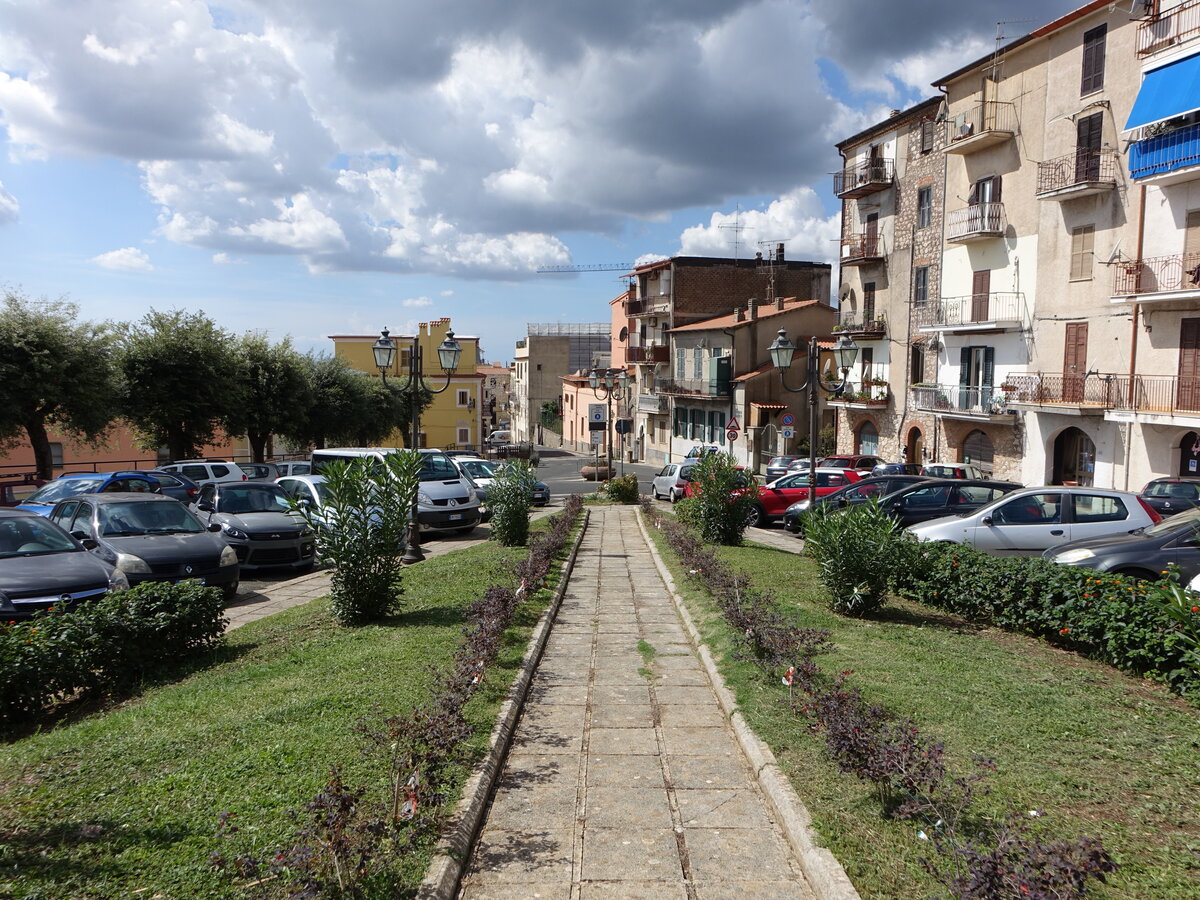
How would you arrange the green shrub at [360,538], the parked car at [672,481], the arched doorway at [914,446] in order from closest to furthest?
1. the green shrub at [360,538]
2. the parked car at [672,481]
3. the arched doorway at [914,446]

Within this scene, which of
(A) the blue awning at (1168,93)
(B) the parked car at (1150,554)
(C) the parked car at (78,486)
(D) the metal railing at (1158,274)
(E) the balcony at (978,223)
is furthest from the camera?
(E) the balcony at (978,223)

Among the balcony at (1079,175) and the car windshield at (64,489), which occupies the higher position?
the balcony at (1079,175)

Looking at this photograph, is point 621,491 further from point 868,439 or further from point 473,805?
point 473,805

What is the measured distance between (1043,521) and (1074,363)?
17745 mm

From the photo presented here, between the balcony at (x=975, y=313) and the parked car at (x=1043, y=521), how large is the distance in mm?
19247

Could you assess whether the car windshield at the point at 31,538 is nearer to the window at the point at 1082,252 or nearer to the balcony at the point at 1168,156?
the balcony at the point at 1168,156

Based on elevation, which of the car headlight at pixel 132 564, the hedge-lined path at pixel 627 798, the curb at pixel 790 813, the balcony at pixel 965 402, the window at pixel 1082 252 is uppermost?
the window at pixel 1082 252

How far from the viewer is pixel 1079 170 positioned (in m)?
26.5

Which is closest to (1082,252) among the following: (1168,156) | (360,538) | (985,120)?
(1168,156)

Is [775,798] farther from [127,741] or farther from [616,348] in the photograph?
[616,348]

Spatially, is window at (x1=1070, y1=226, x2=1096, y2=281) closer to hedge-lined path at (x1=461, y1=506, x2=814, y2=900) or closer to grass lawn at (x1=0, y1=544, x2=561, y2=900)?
hedge-lined path at (x1=461, y1=506, x2=814, y2=900)

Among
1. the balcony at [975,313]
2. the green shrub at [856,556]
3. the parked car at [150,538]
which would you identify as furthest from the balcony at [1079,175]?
the parked car at [150,538]

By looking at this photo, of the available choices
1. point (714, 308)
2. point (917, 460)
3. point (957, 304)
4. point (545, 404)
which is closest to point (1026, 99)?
point (957, 304)

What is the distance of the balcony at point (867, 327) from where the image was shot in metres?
37.5
